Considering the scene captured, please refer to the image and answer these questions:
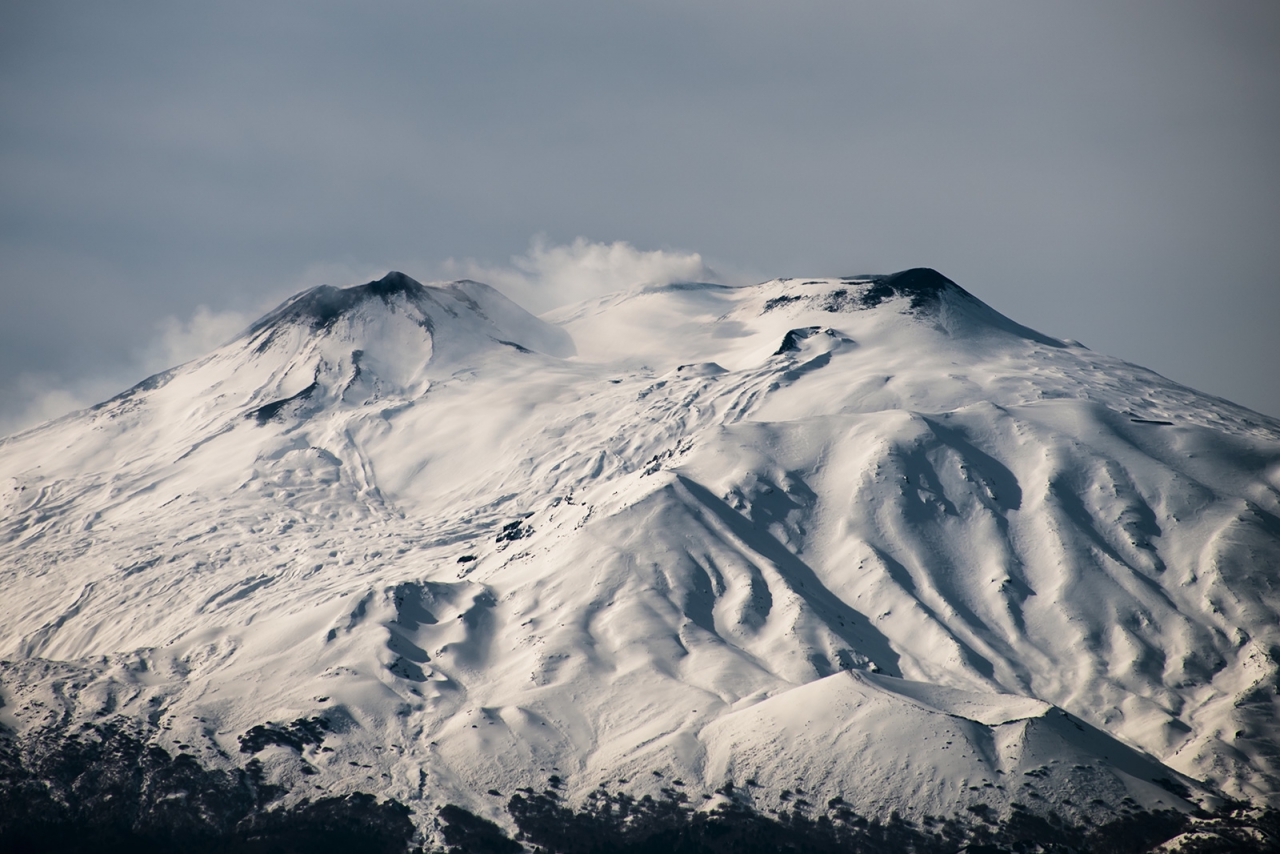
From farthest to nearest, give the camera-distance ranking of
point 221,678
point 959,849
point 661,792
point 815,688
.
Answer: point 221,678, point 815,688, point 661,792, point 959,849

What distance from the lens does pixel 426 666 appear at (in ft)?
643

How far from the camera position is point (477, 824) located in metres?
160

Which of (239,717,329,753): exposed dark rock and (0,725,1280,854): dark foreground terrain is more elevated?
(239,717,329,753): exposed dark rock

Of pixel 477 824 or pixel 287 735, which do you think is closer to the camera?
pixel 477 824

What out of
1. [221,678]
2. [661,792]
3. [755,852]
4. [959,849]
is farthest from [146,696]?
[959,849]

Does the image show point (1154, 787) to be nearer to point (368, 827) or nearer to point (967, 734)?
point (967, 734)

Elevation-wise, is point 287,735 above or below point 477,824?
above

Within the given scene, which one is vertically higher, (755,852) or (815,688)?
(815,688)

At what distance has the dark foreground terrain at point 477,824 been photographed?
153125 mm

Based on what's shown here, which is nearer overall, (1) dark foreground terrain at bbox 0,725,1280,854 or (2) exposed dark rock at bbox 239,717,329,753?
(1) dark foreground terrain at bbox 0,725,1280,854

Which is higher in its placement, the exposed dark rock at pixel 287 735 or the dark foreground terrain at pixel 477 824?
the exposed dark rock at pixel 287 735

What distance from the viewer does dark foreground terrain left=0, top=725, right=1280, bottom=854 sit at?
153 m

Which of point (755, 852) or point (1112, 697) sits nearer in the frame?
point (755, 852)

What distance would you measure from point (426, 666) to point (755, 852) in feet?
216
